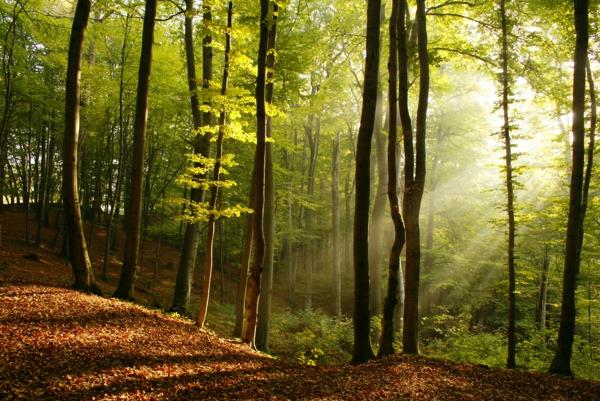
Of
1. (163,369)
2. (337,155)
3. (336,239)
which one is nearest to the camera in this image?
(163,369)

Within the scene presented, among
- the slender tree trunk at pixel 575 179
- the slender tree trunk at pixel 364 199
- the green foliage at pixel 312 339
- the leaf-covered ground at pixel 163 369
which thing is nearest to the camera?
the leaf-covered ground at pixel 163 369

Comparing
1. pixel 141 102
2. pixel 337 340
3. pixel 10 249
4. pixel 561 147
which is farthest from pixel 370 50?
pixel 10 249

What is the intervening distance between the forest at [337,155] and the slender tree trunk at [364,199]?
0.04 m

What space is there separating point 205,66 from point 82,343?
9.07m

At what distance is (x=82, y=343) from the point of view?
5609 mm

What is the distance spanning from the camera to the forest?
881 centimetres

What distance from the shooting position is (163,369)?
5.48 m

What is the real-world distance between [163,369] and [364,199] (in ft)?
15.6

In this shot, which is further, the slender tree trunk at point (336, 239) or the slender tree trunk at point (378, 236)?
the slender tree trunk at point (336, 239)

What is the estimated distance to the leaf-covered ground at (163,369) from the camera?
14.7 feet

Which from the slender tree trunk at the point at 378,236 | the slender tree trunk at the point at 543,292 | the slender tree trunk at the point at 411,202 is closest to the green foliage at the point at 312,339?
the slender tree trunk at the point at 378,236

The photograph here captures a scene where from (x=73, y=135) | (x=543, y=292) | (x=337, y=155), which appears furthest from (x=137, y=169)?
(x=543, y=292)

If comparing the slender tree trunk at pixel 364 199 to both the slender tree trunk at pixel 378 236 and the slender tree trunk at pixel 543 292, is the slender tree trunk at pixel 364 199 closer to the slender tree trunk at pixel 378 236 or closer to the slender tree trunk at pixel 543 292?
the slender tree trunk at pixel 378 236

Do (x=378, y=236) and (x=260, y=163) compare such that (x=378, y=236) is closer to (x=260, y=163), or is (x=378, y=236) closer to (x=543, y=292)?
(x=260, y=163)
